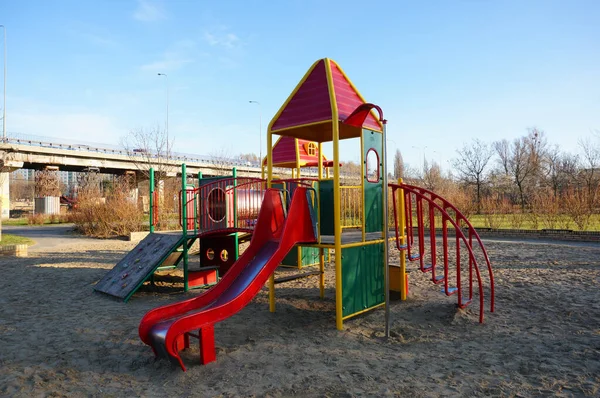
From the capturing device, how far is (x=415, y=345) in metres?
5.02

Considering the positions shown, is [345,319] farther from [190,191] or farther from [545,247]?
[545,247]

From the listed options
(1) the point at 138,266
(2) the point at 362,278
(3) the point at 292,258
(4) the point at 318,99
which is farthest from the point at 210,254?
(4) the point at 318,99

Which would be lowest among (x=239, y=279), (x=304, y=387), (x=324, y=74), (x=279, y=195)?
(x=304, y=387)

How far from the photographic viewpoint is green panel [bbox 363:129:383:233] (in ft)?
21.5

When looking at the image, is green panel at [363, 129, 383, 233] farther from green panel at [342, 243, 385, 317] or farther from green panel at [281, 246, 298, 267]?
green panel at [281, 246, 298, 267]

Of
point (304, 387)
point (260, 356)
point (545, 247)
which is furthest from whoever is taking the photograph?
point (545, 247)

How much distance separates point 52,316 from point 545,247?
13946 mm

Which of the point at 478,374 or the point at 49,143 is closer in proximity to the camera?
the point at 478,374

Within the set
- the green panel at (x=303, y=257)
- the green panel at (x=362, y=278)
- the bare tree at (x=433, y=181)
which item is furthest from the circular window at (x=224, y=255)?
the bare tree at (x=433, y=181)

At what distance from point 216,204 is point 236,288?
12.5ft

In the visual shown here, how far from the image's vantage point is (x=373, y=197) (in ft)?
22.3

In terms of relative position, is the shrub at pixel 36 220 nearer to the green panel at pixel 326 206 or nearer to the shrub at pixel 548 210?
the green panel at pixel 326 206

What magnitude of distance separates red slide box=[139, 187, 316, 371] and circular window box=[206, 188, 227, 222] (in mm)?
2569

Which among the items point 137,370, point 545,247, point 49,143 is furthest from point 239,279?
point 49,143
